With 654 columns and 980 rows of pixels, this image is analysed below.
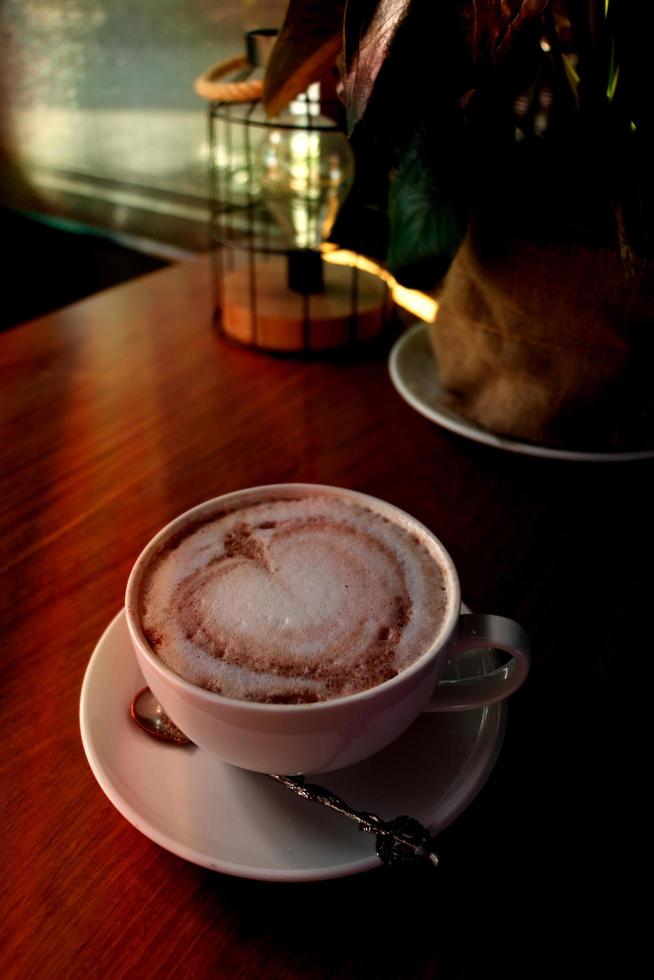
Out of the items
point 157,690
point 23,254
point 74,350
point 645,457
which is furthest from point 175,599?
point 23,254

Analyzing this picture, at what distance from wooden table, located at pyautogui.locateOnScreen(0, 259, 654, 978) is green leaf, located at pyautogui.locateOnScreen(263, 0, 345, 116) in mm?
286

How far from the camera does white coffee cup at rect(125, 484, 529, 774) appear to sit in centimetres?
33

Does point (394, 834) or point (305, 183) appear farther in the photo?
point (305, 183)

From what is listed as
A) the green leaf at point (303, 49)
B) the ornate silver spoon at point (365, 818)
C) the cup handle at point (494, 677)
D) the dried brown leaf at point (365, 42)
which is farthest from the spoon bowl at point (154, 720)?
the green leaf at point (303, 49)

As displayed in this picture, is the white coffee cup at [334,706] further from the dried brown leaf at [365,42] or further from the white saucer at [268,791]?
the dried brown leaf at [365,42]

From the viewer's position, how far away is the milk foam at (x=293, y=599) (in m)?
0.36

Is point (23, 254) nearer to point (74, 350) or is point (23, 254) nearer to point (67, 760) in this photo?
point (74, 350)

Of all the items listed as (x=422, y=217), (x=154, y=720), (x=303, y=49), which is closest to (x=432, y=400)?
(x=422, y=217)

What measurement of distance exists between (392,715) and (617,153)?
1.47 feet

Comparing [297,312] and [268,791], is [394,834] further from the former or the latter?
[297,312]

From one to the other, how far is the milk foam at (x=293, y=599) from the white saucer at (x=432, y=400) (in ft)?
0.83

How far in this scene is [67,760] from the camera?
0.42 metres

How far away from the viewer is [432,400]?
738 millimetres

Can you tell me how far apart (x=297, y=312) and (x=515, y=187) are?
33 cm
